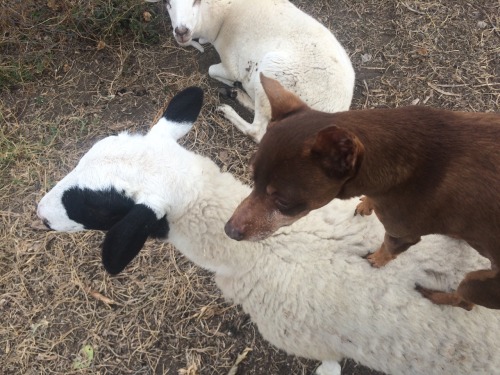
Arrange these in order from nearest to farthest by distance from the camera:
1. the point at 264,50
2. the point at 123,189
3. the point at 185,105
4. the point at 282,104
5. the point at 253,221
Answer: the point at 253,221, the point at 282,104, the point at 123,189, the point at 185,105, the point at 264,50

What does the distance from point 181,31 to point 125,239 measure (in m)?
2.63

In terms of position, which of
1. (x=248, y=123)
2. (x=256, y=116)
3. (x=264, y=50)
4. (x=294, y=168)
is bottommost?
(x=248, y=123)

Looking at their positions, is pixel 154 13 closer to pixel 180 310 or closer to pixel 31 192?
pixel 31 192

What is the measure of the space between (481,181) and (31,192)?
3.86m

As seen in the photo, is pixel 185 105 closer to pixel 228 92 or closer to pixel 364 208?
pixel 364 208

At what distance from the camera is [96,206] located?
2447 millimetres

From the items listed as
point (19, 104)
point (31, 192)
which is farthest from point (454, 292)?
point (19, 104)

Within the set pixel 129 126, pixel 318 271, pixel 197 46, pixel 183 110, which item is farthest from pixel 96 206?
pixel 197 46

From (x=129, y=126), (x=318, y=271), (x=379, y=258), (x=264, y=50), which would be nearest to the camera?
(x=379, y=258)

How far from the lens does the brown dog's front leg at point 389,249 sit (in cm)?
237

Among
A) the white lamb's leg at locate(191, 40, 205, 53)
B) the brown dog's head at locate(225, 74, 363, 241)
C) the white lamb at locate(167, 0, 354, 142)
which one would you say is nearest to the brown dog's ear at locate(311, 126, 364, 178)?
the brown dog's head at locate(225, 74, 363, 241)

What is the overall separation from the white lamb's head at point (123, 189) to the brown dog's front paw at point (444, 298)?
150 cm

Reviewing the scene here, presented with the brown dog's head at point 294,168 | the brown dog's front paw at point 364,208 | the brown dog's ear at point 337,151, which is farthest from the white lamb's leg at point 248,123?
the brown dog's ear at point 337,151

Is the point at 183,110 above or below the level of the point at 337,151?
below
